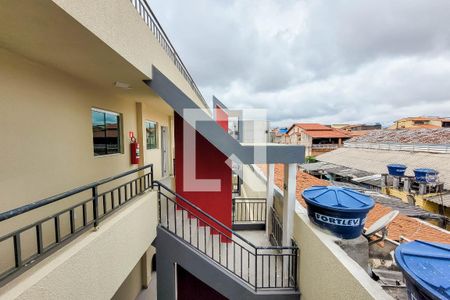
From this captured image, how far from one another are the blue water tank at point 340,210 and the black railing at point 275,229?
1996mm

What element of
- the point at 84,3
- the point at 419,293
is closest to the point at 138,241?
the point at 84,3

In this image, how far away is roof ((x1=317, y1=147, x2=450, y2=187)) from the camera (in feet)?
52.1

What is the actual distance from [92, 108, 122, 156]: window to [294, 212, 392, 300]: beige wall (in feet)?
15.7

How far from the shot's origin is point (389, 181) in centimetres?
1506

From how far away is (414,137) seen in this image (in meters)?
23.4

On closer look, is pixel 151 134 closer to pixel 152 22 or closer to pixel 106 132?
pixel 106 132

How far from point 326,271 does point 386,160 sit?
2209cm

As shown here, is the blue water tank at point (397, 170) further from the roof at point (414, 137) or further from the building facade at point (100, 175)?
the building facade at point (100, 175)

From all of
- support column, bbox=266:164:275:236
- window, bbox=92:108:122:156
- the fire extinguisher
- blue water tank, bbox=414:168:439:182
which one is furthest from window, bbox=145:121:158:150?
blue water tank, bbox=414:168:439:182

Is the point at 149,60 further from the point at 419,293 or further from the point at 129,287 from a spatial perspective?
the point at 129,287

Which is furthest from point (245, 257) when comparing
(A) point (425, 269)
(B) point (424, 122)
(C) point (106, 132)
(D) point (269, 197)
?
(B) point (424, 122)

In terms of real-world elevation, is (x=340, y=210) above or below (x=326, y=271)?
above

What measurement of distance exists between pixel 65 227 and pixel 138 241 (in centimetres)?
135

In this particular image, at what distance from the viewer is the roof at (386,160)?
15.9 meters
